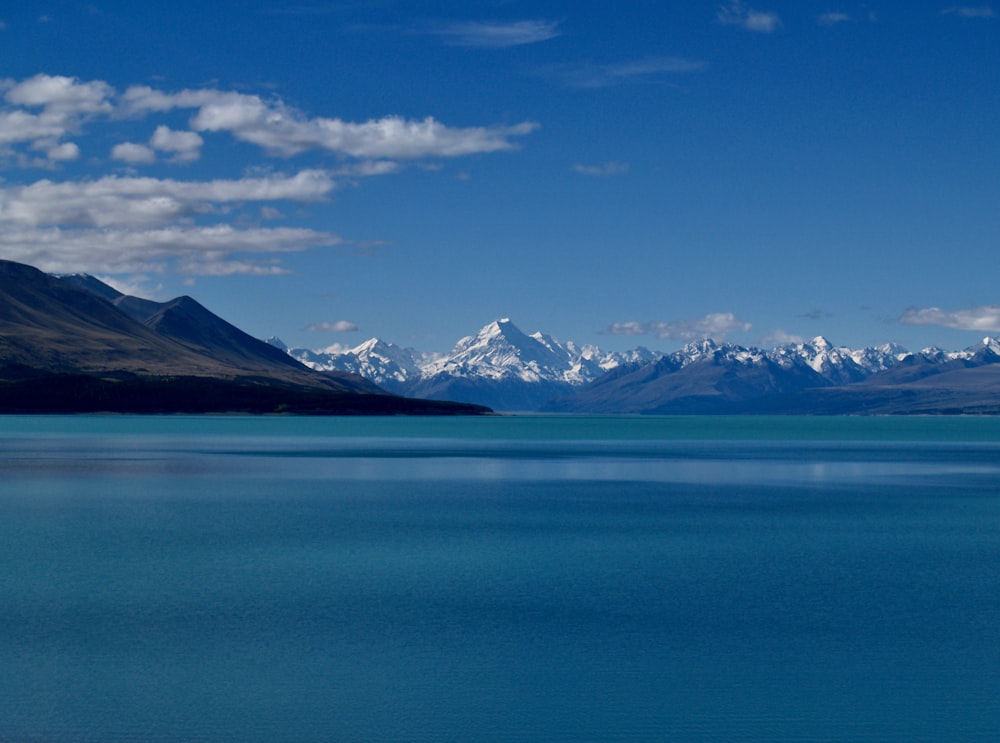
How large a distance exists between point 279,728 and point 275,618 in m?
10.1

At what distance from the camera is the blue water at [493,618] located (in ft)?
76.5

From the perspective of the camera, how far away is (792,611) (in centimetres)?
3397

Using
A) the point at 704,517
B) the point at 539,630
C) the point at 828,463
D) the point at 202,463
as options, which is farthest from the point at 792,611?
the point at 828,463

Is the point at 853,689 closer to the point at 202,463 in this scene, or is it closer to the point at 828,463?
the point at 202,463

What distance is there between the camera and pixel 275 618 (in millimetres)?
32250

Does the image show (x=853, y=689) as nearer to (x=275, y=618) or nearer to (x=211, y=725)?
(x=211, y=725)

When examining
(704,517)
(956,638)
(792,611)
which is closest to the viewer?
(956,638)

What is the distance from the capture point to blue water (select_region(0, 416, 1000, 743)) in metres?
23.3

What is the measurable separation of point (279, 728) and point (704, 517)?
138 feet

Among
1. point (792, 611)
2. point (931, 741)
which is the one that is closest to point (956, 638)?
point (792, 611)

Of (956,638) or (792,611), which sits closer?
(956,638)

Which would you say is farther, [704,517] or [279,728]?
[704,517]

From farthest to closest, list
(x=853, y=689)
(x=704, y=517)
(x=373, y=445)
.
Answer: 1. (x=373, y=445)
2. (x=704, y=517)
3. (x=853, y=689)

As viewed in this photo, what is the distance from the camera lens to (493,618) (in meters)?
32.5
